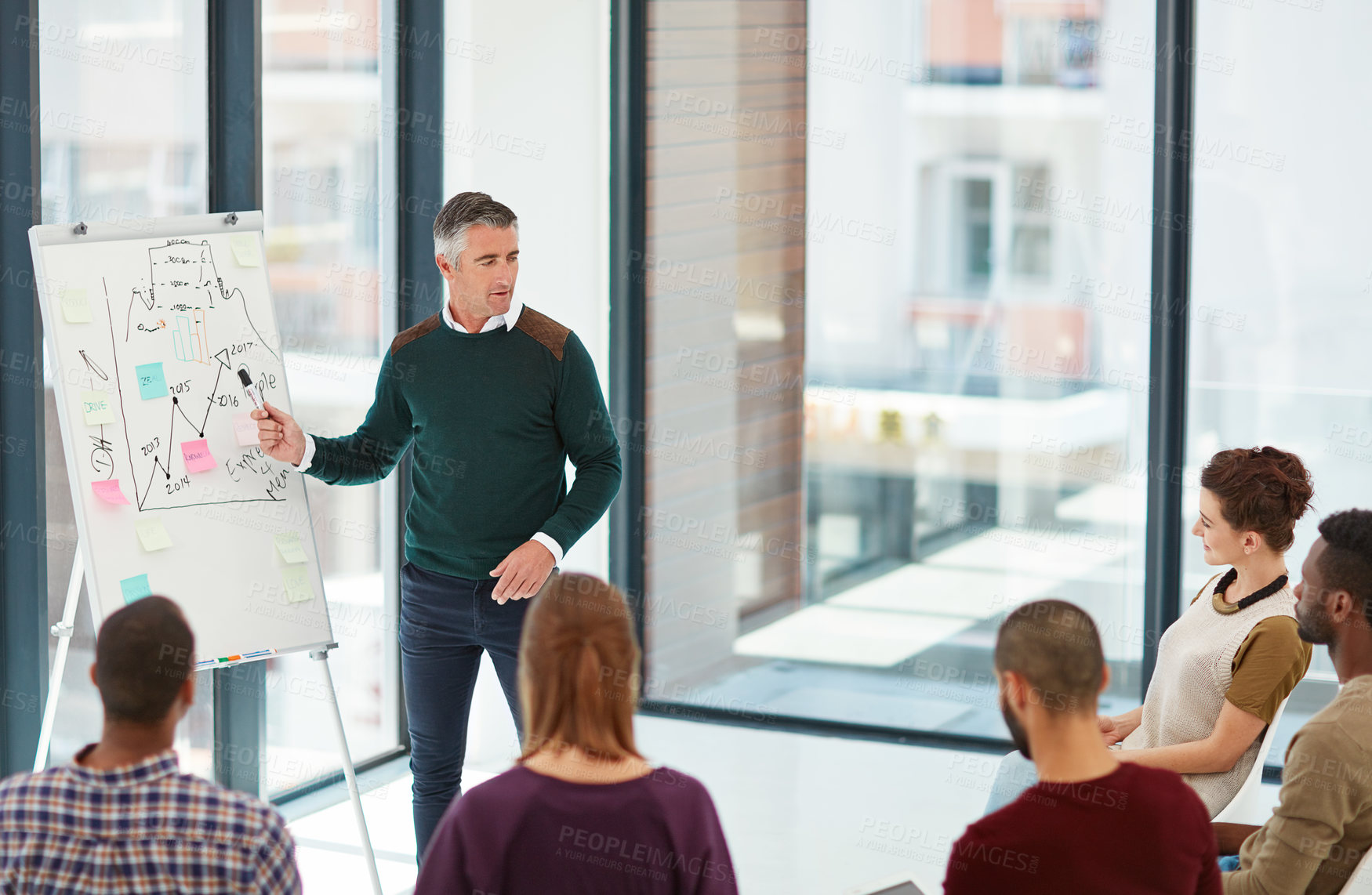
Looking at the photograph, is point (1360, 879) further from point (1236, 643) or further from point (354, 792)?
point (354, 792)

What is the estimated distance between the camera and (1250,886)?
1878mm

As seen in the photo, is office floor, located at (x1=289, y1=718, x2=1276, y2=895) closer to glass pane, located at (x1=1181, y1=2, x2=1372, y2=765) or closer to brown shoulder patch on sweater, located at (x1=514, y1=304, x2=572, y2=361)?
glass pane, located at (x1=1181, y1=2, x2=1372, y2=765)

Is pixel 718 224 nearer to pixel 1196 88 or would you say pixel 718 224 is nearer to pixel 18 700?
pixel 1196 88

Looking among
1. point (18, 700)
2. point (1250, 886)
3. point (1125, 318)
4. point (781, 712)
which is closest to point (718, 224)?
point (1125, 318)

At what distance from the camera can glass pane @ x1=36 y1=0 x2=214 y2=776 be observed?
298 centimetres

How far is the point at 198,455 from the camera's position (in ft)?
9.00

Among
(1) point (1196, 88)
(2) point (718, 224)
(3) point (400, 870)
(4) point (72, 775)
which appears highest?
(1) point (1196, 88)

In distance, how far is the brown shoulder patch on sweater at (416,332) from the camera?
2.80m

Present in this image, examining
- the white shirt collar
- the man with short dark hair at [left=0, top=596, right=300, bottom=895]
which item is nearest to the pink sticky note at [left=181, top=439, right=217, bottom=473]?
the white shirt collar

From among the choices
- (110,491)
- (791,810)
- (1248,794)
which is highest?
(110,491)

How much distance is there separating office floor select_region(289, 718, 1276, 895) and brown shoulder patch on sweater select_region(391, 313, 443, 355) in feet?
4.49

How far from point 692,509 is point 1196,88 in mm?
2166

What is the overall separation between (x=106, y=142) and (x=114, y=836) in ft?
7.33

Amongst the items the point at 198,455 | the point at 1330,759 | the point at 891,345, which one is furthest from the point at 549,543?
the point at 891,345
